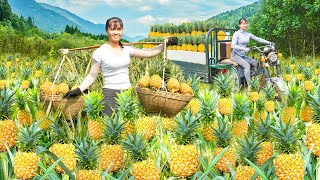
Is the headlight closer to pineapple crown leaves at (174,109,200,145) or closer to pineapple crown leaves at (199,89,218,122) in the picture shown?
pineapple crown leaves at (199,89,218,122)

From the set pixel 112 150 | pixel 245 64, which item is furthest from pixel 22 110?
pixel 245 64

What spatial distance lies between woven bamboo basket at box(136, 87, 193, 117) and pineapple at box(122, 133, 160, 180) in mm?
1245

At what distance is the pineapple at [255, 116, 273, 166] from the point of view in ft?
10.9

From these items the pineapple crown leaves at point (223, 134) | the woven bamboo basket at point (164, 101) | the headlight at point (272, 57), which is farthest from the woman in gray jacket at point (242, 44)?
the pineapple crown leaves at point (223, 134)

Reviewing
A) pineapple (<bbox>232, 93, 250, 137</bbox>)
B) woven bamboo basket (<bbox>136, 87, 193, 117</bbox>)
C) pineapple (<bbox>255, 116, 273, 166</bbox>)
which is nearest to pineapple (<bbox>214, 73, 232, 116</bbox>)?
pineapple (<bbox>232, 93, 250, 137</bbox>)

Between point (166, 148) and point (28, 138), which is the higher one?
point (28, 138)

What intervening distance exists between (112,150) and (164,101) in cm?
128

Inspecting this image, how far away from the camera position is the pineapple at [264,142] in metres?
3.33

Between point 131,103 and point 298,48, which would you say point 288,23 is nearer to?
point 298,48

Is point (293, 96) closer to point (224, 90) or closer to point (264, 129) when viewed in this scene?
point (224, 90)

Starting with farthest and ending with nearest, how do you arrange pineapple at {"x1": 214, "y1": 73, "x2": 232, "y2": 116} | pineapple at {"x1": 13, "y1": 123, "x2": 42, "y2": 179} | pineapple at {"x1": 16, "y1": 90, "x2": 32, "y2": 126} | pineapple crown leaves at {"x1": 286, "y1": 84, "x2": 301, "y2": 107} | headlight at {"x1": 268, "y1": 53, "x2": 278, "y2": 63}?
headlight at {"x1": 268, "y1": 53, "x2": 278, "y2": 63}, pineapple crown leaves at {"x1": 286, "y1": 84, "x2": 301, "y2": 107}, pineapple at {"x1": 16, "y1": 90, "x2": 32, "y2": 126}, pineapple at {"x1": 214, "y1": 73, "x2": 232, "y2": 116}, pineapple at {"x1": 13, "y1": 123, "x2": 42, "y2": 179}

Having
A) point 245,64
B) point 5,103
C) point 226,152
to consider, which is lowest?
point 245,64

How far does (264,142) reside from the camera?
3439 mm

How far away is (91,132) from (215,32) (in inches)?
359
